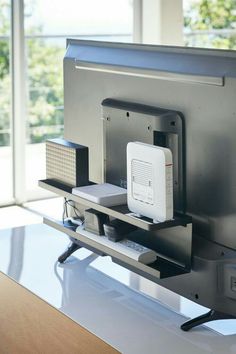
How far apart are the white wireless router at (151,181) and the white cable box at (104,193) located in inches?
4.0

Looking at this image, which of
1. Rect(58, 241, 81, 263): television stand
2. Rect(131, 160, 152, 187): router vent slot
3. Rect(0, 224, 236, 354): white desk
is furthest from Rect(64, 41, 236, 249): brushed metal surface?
Rect(58, 241, 81, 263): television stand

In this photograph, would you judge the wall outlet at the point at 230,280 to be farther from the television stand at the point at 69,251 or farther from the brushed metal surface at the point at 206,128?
the television stand at the point at 69,251

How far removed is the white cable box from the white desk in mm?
266

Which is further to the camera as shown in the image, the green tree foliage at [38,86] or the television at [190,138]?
the green tree foliage at [38,86]

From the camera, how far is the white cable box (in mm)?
1953

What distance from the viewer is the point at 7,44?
4.36m

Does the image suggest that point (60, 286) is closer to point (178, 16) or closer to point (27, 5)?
point (27, 5)

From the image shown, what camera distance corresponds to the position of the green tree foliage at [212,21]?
5.17 m

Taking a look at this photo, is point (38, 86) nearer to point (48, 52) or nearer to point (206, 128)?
point (48, 52)

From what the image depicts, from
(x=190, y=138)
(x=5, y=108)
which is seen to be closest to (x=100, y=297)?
(x=190, y=138)

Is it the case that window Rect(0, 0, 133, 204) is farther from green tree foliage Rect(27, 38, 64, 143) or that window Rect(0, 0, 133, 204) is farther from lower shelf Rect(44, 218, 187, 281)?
lower shelf Rect(44, 218, 187, 281)

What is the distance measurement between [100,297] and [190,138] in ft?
1.71

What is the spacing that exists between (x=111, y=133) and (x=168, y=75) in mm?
320

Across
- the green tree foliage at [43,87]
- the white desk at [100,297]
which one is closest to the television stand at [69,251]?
the white desk at [100,297]
